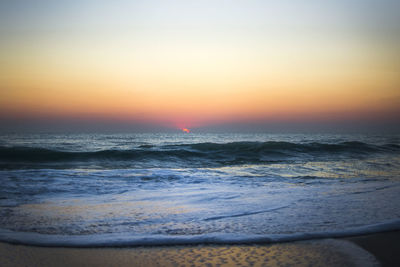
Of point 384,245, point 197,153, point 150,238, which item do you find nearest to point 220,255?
point 150,238

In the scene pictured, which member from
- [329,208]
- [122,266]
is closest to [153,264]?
[122,266]

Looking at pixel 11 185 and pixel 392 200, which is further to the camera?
pixel 11 185

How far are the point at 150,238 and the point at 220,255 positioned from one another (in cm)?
70

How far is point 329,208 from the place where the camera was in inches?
148

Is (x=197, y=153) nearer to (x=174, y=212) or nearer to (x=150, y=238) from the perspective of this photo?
(x=174, y=212)

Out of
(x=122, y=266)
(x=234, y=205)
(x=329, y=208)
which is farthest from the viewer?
(x=234, y=205)

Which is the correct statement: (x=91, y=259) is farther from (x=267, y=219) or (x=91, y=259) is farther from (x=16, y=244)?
(x=267, y=219)

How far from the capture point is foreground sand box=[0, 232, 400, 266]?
6.83 feet

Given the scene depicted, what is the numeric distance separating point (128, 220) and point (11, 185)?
4.19 meters

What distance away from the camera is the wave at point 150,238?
2484 mm

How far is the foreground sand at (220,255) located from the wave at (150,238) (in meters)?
0.08

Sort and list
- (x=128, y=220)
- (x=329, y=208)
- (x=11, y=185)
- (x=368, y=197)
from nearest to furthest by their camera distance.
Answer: (x=128, y=220) < (x=329, y=208) < (x=368, y=197) < (x=11, y=185)

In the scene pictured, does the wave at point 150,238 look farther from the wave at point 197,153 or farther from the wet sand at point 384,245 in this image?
the wave at point 197,153

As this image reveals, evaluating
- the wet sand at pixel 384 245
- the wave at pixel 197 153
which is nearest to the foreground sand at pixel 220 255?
the wet sand at pixel 384 245
